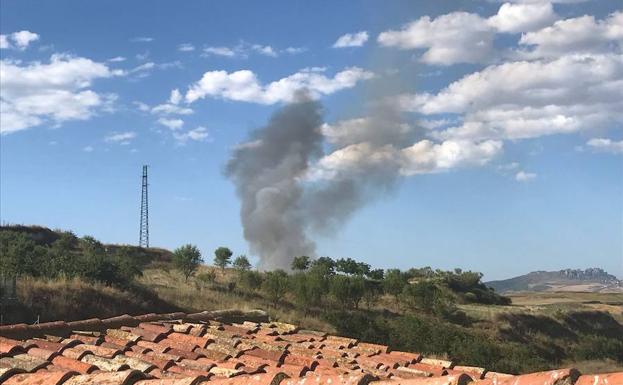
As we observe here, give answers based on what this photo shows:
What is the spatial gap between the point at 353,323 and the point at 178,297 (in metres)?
9.86

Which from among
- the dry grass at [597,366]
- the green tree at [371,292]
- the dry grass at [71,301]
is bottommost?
the dry grass at [597,366]

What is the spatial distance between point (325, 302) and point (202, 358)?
33299mm

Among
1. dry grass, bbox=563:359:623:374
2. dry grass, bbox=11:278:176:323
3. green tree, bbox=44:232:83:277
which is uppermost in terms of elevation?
green tree, bbox=44:232:83:277

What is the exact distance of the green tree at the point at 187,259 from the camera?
44.6m

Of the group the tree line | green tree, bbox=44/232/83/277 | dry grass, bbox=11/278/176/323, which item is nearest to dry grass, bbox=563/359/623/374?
the tree line

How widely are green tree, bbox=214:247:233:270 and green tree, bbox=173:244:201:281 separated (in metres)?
7.82

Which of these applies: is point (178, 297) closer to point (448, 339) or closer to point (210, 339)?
point (448, 339)

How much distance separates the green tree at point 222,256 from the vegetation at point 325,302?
0.11 meters

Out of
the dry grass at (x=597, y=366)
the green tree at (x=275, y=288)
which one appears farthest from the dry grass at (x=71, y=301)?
the dry grass at (x=597, y=366)

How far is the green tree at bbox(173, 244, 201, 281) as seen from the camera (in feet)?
146

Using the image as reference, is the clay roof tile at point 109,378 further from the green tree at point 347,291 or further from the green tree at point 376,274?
the green tree at point 376,274

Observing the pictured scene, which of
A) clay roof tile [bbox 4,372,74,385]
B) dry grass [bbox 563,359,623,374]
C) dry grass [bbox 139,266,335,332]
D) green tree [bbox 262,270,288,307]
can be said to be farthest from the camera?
green tree [bbox 262,270,288,307]

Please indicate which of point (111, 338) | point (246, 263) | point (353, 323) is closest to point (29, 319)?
point (111, 338)

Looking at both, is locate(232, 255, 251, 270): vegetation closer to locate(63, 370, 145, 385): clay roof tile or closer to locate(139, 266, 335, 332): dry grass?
locate(139, 266, 335, 332): dry grass
